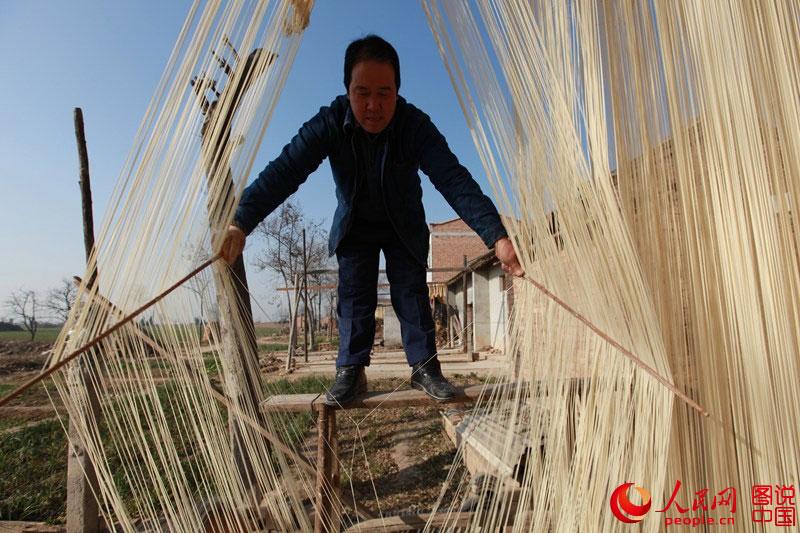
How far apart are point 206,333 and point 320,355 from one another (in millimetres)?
9508

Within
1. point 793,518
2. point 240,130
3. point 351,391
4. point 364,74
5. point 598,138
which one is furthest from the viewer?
point 351,391

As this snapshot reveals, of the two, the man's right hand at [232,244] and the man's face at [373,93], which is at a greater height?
the man's face at [373,93]

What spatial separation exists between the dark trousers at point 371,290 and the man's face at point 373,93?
36 cm

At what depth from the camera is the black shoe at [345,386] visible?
127cm

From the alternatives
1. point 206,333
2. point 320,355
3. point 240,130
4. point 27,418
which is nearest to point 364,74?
point 240,130

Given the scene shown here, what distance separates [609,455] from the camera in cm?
69

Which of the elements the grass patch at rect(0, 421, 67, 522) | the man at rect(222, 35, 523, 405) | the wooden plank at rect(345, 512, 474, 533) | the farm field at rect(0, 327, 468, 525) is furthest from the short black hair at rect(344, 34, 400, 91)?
the grass patch at rect(0, 421, 67, 522)

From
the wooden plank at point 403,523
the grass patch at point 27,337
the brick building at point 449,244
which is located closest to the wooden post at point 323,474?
the wooden plank at point 403,523

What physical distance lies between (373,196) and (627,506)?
3.33 feet

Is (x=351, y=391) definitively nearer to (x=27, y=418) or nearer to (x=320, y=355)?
(x=27, y=418)

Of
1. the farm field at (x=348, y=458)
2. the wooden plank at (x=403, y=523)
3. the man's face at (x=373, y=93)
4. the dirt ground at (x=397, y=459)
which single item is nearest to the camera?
the man's face at (x=373, y=93)

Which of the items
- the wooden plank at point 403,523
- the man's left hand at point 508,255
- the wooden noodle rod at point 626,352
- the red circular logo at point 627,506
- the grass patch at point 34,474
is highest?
the man's left hand at point 508,255

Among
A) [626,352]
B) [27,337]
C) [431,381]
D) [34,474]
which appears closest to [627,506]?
[626,352]

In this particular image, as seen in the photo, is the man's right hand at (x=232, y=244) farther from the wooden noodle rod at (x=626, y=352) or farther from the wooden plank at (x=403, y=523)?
the wooden plank at (x=403, y=523)
